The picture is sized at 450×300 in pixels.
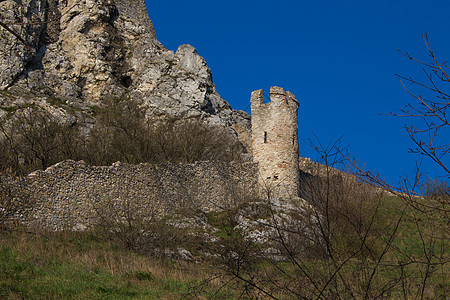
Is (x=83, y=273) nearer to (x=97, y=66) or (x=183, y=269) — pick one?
(x=183, y=269)

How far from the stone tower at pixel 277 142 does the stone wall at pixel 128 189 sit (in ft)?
2.71

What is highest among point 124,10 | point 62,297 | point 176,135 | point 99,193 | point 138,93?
point 124,10

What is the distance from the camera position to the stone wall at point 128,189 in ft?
51.2

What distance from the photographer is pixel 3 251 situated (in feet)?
34.4

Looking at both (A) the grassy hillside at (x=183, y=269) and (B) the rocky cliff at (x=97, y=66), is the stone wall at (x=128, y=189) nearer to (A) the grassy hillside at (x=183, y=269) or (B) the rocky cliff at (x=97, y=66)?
(A) the grassy hillside at (x=183, y=269)

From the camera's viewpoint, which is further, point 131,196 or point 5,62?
point 5,62

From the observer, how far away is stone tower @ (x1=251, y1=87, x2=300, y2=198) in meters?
22.0

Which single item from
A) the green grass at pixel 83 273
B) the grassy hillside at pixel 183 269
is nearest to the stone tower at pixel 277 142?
the grassy hillside at pixel 183 269

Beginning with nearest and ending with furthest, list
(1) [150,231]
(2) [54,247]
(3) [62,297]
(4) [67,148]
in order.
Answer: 1. (3) [62,297]
2. (2) [54,247]
3. (1) [150,231]
4. (4) [67,148]

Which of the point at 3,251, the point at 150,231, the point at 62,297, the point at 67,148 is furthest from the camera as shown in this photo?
the point at 67,148

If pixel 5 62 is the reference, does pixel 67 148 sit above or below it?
below

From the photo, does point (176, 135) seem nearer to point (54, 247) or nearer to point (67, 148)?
point (67, 148)

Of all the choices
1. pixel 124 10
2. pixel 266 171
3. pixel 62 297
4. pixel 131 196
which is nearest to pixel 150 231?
pixel 131 196

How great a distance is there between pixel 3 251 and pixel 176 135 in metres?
15.3
